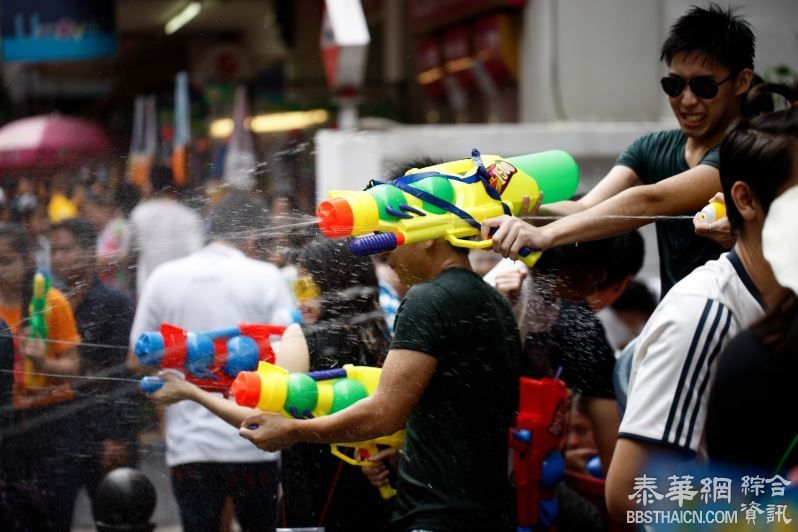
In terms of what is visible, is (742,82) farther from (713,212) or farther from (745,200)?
(745,200)

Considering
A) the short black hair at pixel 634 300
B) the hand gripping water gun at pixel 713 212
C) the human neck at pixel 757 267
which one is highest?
the hand gripping water gun at pixel 713 212

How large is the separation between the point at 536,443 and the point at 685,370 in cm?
143

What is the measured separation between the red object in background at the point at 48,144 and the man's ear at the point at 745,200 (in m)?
8.01

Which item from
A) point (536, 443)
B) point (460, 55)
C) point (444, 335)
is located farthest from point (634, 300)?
point (460, 55)

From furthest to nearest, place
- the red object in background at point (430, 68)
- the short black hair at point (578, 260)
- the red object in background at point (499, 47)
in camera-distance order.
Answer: the red object in background at point (430, 68) → the red object in background at point (499, 47) → the short black hair at point (578, 260)

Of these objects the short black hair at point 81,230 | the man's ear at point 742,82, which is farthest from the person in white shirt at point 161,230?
the man's ear at point 742,82

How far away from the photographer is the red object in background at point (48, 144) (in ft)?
33.3

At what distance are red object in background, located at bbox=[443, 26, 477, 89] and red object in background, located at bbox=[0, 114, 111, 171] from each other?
11.6 ft

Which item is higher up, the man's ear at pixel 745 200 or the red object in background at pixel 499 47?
the red object in background at pixel 499 47

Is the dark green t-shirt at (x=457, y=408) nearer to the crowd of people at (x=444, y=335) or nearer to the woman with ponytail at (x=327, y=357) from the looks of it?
the crowd of people at (x=444, y=335)

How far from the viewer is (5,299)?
4.14 metres

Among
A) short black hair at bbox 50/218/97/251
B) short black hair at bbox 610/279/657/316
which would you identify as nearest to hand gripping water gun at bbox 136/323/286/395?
short black hair at bbox 50/218/97/251

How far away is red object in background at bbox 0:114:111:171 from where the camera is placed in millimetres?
10156

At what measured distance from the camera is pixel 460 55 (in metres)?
11.7
